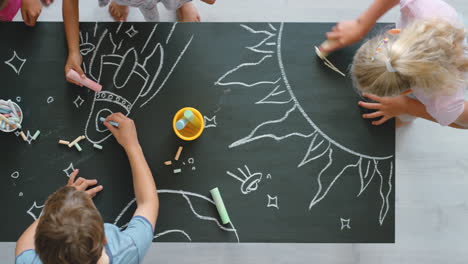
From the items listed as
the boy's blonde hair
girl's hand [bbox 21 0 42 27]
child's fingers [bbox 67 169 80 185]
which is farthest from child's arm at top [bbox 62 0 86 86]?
the boy's blonde hair

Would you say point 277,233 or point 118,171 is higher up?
Result: point 118,171

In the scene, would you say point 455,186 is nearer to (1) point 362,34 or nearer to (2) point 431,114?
(2) point 431,114

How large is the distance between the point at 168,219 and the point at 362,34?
26.8 inches

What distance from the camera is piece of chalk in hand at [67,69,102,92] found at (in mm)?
969

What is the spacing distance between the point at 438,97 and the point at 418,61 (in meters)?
0.17

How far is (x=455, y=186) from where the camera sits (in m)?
1.38

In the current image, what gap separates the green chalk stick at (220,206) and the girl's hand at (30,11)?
0.64m

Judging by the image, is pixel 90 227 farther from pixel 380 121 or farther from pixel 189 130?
pixel 380 121

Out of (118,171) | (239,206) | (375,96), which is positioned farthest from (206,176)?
(375,96)

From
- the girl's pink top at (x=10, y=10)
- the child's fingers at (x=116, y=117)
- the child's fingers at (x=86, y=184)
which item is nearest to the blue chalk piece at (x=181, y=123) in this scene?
the child's fingers at (x=116, y=117)

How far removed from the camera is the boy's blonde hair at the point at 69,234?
764 millimetres

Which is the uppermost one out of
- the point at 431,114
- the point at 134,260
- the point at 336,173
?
the point at 431,114

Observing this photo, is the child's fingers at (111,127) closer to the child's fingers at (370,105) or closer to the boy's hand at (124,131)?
the boy's hand at (124,131)

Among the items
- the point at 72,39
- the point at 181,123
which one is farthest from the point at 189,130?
the point at 72,39
